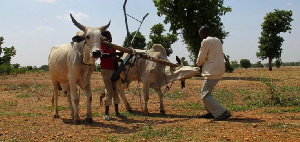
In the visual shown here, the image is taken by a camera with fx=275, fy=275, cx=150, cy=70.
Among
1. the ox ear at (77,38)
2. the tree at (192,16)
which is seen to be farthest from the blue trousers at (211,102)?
the tree at (192,16)

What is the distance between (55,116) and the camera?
7832mm

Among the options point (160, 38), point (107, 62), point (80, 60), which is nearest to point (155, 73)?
point (107, 62)

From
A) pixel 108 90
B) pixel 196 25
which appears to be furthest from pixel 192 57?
pixel 108 90

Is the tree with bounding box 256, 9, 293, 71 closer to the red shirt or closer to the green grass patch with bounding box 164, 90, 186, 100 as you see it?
the green grass patch with bounding box 164, 90, 186, 100

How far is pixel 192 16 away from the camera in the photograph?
24672mm

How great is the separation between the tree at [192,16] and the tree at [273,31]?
19103mm

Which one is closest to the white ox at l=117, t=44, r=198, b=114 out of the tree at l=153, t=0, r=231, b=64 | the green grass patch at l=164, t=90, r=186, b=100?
the green grass patch at l=164, t=90, r=186, b=100

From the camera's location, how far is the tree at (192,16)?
24109 millimetres

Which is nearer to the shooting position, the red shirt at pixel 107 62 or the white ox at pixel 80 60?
the white ox at pixel 80 60

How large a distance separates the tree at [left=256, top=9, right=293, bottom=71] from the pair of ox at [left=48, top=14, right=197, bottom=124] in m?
37.9

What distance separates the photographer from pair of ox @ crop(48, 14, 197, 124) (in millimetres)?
6425

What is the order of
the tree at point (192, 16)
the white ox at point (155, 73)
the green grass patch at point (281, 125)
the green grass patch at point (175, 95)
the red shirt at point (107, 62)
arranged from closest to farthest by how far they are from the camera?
the green grass patch at point (281, 125) → the red shirt at point (107, 62) → the white ox at point (155, 73) → the green grass patch at point (175, 95) → the tree at point (192, 16)

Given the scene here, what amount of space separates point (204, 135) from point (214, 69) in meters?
2.00

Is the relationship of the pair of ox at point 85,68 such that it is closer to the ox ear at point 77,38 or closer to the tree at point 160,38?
the ox ear at point 77,38
